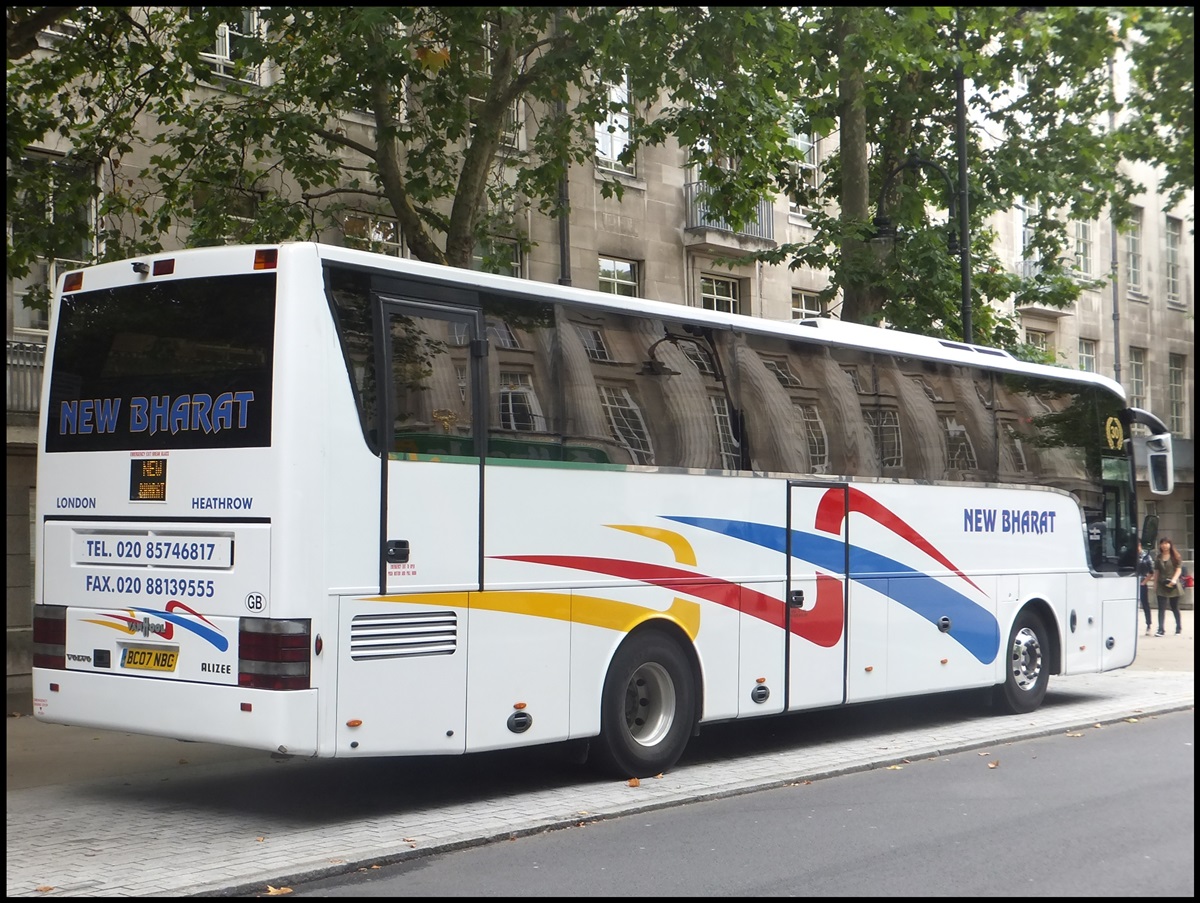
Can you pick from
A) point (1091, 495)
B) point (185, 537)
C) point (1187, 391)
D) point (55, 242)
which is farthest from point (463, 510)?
point (1187, 391)

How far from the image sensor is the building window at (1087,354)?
37.2 meters

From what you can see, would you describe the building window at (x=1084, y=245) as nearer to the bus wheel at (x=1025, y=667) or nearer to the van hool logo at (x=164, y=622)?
the bus wheel at (x=1025, y=667)

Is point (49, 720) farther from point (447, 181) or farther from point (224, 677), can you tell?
point (447, 181)

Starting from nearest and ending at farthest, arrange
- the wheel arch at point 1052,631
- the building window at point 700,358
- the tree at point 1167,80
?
the tree at point 1167,80
the building window at point 700,358
the wheel arch at point 1052,631

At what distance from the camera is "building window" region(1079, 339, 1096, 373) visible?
37250mm

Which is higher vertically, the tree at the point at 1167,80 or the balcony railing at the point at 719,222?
the balcony railing at the point at 719,222

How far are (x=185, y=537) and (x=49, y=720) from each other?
1.81m

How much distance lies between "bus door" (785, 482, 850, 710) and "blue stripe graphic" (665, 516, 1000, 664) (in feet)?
0.05

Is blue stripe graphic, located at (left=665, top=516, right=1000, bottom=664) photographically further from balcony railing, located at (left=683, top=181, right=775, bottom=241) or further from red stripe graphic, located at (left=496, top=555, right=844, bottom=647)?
balcony railing, located at (left=683, top=181, right=775, bottom=241)

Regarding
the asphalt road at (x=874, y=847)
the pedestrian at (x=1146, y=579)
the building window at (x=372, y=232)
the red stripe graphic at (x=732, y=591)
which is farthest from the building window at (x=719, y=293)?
the asphalt road at (x=874, y=847)

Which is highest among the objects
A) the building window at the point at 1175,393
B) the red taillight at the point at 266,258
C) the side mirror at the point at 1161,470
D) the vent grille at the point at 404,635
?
the building window at the point at 1175,393

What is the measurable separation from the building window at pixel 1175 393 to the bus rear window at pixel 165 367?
95.4 feet

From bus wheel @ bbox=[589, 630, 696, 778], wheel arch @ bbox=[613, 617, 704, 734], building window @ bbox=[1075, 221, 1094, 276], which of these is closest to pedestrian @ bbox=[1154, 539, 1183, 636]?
building window @ bbox=[1075, 221, 1094, 276]

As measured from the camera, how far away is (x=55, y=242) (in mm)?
15188
